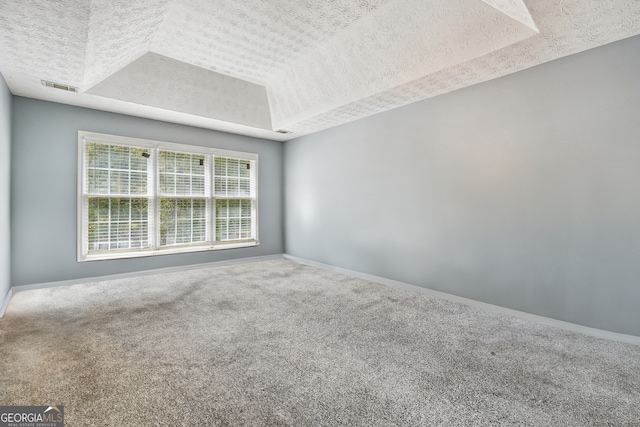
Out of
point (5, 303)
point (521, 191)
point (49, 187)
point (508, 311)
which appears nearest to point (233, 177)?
point (49, 187)

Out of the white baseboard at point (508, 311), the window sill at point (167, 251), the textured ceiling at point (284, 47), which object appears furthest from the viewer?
the window sill at point (167, 251)

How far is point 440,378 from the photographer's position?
208cm

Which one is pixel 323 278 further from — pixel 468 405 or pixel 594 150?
pixel 594 150

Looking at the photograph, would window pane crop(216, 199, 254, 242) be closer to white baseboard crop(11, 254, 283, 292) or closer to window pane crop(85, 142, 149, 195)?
white baseboard crop(11, 254, 283, 292)

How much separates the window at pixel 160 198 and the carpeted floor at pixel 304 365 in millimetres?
1433

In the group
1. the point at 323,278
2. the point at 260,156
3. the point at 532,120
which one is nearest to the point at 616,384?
the point at 532,120

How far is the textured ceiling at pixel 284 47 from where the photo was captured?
2.58 m

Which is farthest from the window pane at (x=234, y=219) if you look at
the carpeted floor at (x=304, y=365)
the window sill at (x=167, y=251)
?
the carpeted floor at (x=304, y=365)

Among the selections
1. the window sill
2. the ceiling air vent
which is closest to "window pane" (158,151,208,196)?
Result: the window sill

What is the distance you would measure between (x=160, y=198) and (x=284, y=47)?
11.3 feet

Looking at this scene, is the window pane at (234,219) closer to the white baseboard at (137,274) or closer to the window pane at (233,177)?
the window pane at (233,177)

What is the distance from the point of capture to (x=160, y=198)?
5.35 meters

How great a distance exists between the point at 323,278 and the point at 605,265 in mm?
3543

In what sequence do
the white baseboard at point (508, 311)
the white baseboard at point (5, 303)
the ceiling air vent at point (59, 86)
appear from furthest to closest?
the ceiling air vent at point (59, 86) < the white baseboard at point (5, 303) < the white baseboard at point (508, 311)
